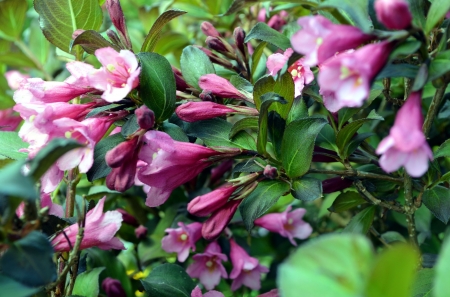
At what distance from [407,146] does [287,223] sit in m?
0.68

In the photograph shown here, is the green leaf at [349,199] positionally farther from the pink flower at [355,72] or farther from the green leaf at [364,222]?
the pink flower at [355,72]

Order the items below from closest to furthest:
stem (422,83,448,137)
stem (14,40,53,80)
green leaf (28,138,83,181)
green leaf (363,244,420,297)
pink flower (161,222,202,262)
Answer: green leaf (363,244,420,297) < green leaf (28,138,83,181) < stem (422,83,448,137) < pink flower (161,222,202,262) < stem (14,40,53,80)

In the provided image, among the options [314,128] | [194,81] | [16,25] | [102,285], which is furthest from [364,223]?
[16,25]

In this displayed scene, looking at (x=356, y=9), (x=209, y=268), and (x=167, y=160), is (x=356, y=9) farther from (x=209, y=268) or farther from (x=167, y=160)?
(x=209, y=268)

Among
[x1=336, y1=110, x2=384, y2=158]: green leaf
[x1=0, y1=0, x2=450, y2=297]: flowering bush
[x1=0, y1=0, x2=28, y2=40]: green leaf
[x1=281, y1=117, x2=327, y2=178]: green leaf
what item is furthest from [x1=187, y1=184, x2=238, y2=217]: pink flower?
[x1=0, y1=0, x2=28, y2=40]: green leaf

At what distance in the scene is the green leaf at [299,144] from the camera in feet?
2.83

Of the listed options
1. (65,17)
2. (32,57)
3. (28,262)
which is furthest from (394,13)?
(32,57)

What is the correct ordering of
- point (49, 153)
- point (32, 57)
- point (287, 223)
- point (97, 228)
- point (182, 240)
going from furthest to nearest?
point (32, 57)
point (287, 223)
point (182, 240)
point (97, 228)
point (49, 153)

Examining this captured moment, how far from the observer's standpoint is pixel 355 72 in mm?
664

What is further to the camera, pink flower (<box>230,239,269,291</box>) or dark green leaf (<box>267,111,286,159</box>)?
pink flower (<box>230,239,269,291</box>)

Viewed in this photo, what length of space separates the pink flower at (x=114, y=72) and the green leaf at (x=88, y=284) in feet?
1.14

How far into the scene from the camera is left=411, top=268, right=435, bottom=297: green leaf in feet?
2.81

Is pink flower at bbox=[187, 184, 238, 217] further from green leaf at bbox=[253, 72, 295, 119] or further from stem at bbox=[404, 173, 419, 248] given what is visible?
stem at bbox=[404, 173, 419, 248]

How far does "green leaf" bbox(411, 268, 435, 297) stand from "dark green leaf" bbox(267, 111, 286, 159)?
0.30 meters
